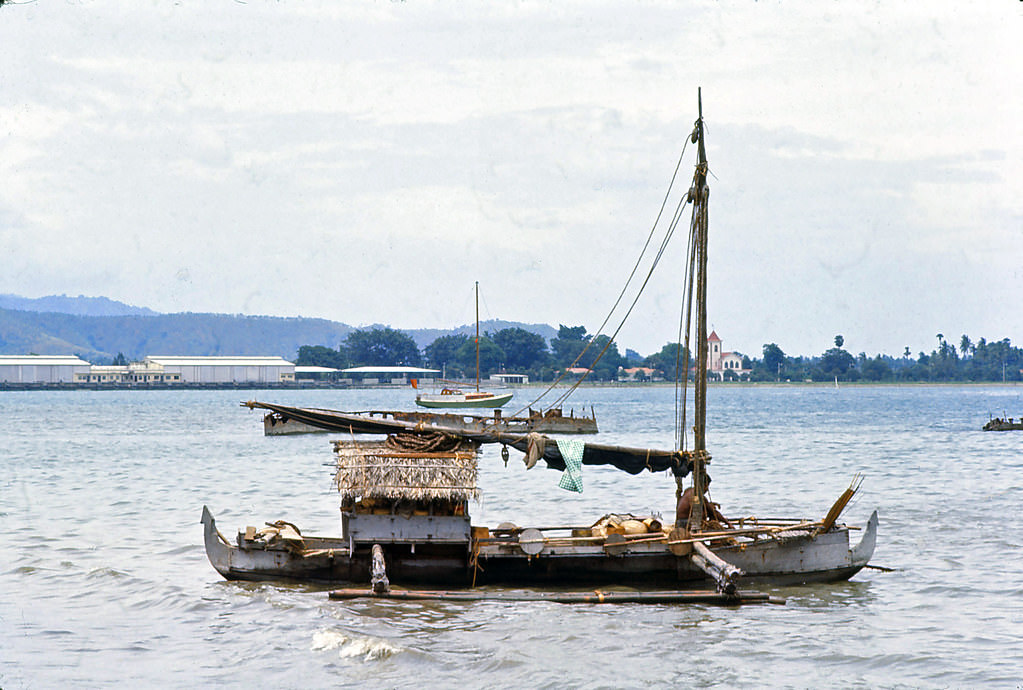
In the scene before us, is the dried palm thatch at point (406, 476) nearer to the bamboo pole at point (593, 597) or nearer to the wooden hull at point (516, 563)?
the wooden hull at point (516, 563)

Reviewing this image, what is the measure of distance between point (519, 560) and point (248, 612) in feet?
16.7

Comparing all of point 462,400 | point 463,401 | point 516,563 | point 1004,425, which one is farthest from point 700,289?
point 462,400

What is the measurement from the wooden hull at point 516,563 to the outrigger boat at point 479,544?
0.02 meters

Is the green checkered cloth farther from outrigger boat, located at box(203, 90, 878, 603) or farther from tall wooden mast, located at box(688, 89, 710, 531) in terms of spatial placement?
tall wooden mast, located at box(688, 89, 710, 531)

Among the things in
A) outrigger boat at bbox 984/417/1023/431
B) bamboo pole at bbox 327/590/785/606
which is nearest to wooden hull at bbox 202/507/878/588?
bamboo pole at bbox 327/590/785/606

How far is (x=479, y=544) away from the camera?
21.1 m

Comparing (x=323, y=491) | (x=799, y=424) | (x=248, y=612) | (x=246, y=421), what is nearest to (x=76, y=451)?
(x=323, y=491)

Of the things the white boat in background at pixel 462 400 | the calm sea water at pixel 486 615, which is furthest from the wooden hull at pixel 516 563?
the white boat in background at pixel 462 400

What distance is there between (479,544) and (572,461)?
265cm

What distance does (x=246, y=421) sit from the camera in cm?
10538

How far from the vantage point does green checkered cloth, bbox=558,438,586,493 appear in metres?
22.4

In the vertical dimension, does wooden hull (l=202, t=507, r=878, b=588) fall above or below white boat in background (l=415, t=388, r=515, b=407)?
below

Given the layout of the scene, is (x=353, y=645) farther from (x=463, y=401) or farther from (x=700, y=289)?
(x=463, y=401)

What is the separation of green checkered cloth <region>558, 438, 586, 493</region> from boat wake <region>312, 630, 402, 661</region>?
5.60 meters
